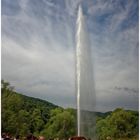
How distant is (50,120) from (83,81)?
819 mm

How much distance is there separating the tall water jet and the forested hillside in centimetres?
16

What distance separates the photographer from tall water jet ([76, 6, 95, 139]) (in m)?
3.61

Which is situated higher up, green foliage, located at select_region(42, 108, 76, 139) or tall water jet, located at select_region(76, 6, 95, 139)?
tall water jet, located at select_region(76, 6, 95, 139)

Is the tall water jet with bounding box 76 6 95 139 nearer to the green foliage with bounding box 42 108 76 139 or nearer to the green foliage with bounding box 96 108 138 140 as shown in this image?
the green foliage with bounding box 42 108 76 139

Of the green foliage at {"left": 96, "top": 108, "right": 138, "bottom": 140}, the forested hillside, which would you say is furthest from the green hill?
the green foliage at {"left": 96, "top": 108, "right": 138, "bottom": 140}

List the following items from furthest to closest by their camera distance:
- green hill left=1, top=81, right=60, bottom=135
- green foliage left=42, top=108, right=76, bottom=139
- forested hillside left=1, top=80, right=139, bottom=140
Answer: green foliage left=42, top=108, right=76, bottom=139, forested hillside left=1, top=80, right=139, bottom=140, green hill left=1, top=81, right=60, bottom=135

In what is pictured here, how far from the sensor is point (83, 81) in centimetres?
367

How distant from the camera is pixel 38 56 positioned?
3.87m

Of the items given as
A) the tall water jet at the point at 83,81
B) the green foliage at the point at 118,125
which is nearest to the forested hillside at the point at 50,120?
the green foliage at the point at 118,125

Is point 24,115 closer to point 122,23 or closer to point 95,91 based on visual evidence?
point 95,91

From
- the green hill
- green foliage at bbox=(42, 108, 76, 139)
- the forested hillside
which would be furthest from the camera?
green foliage at bbox=(42, 108, 76, 139)

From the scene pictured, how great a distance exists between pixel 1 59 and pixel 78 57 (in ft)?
1.91

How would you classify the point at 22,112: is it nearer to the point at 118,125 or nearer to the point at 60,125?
the point at 60,125

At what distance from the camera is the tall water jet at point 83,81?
11.8ft
